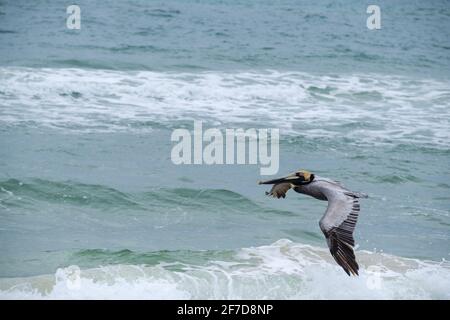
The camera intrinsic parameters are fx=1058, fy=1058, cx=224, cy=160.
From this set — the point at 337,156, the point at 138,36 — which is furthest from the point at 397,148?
the point at 138,36

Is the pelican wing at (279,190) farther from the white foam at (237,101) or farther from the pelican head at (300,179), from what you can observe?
the white foam at (237,101)

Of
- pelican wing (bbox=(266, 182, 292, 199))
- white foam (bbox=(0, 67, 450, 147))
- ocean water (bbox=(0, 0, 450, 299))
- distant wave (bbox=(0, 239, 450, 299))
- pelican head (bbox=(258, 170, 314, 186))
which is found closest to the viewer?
pelican head (bbox=(258, 170, 314, 186))

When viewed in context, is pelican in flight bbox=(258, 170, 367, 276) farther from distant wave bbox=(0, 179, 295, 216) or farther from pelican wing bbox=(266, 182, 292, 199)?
distant wave bbox=(0, 179, 295, 216)

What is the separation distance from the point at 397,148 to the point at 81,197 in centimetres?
565

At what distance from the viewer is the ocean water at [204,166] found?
11.1m

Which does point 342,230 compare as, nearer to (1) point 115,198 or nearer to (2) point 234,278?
(2) point 234,278

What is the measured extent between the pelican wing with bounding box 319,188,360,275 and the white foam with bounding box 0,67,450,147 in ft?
27.4

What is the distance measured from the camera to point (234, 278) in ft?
35.6

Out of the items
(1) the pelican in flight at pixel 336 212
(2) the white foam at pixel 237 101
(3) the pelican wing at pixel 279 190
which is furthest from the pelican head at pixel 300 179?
(2) the white foam at pixel 237 101

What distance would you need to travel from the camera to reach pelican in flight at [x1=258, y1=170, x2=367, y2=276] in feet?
28.3

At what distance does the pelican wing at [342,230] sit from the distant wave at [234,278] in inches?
66.5

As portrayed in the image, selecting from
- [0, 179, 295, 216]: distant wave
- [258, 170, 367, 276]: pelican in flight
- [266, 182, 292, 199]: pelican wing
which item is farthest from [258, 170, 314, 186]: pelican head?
[0, 179, 295, 216]: distant wave

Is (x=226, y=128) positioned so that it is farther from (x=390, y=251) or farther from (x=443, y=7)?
(x=443, y=7)

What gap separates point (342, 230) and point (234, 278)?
7.86 ft
